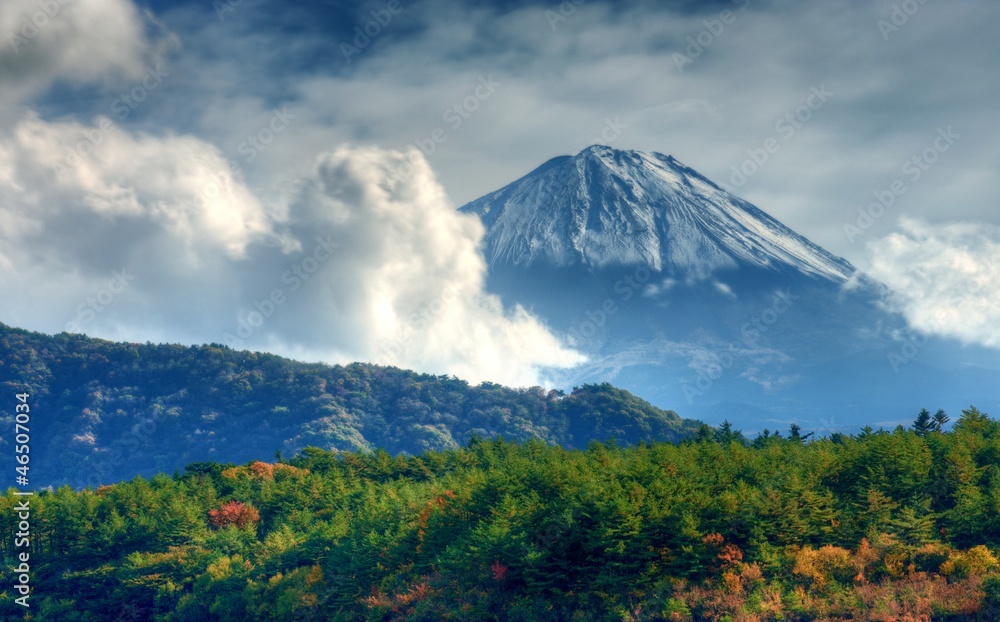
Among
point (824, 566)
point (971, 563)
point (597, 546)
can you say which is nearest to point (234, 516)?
point (597, 546)

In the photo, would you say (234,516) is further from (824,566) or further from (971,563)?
(971,563)

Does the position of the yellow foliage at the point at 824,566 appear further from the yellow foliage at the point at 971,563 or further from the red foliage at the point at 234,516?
the red foliage at the point at 234,516

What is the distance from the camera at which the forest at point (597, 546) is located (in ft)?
236

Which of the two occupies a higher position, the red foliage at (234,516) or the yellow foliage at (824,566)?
the red foliage at (234,516)

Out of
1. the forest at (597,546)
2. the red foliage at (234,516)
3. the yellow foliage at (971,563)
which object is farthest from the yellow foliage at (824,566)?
the red foliage at (234,516)

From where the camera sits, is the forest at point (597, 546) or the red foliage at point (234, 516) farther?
the red foliage at point (234, 516)

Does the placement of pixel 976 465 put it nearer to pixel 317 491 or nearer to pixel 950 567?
pixel 950 567

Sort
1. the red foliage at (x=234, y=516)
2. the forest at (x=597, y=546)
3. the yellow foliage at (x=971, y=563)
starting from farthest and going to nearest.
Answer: the red foliage at (x=234, y=516), the forest at (x=597, y=546), the yellow foliage at (x=971, y=563)

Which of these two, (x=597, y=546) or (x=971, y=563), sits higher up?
(x=597, y=546)

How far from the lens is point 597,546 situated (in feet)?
253

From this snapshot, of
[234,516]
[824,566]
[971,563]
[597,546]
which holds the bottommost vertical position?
[971,563]

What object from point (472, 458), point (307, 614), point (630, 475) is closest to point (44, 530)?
point (307, 614)

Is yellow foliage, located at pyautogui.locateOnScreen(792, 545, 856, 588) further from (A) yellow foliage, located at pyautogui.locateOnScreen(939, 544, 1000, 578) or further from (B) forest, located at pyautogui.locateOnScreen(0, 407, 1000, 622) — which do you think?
(A) yellow foliage, located at pyautogui.locateOnScreen(939, 544, 1000, 578)

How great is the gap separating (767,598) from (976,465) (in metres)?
25.8
